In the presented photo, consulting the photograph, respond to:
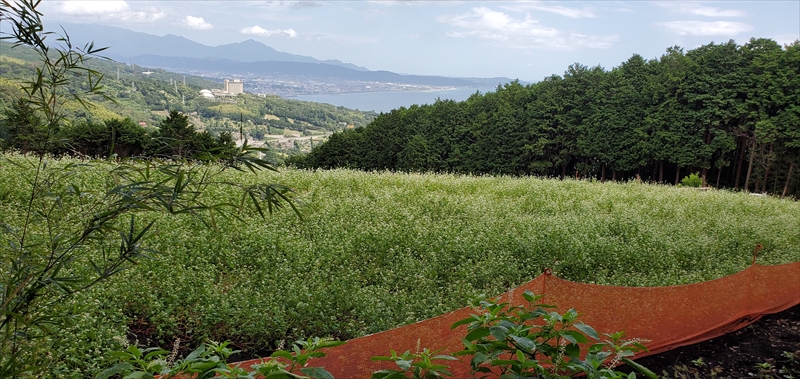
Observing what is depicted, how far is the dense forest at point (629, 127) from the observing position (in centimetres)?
3325

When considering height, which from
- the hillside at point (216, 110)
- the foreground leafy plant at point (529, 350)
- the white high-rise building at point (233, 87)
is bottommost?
the hillside at point (216, 110)

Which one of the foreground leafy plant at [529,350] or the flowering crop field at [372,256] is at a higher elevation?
the foreground leafy plant at [529,350]

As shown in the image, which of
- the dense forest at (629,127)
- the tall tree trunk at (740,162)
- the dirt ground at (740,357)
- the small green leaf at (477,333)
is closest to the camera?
the small green leaf at (477,333)

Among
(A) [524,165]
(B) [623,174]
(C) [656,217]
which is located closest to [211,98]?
(A) [524,165]

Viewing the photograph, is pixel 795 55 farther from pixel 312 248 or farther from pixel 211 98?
pixel 211 98

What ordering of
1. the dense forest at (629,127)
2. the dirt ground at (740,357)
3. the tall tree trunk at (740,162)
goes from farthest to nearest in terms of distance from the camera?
the tall tree trunk at (740,162), the dense forest at (629,127), the dirt ground at (740,357)

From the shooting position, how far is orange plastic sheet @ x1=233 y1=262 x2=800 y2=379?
3617 mm

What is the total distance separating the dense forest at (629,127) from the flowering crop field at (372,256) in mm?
22809

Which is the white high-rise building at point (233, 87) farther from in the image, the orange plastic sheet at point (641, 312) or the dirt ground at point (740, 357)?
the dirt ground at point (740, 357)

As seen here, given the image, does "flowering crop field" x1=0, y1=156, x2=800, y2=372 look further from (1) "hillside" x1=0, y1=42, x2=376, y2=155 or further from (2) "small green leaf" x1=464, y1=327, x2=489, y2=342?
(1) "hillside" x1=0, y1=42, x2=376, y2=155

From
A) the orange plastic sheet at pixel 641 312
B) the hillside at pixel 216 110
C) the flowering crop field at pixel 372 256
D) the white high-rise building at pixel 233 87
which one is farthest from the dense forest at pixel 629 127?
the white high-rise building at pixel 233 87

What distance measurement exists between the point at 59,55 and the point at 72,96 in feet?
0.61

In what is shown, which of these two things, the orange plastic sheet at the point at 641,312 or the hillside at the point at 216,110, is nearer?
the orange plastic sheet at the point at 641,312

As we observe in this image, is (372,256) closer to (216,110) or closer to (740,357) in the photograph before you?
(740,357)
